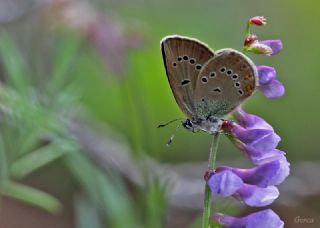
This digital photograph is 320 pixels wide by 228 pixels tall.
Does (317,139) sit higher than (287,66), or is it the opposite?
(287,66)

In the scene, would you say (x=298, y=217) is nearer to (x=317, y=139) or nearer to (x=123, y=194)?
(x=123, y=194)

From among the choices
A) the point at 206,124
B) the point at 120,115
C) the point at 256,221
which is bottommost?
the point at 120,115

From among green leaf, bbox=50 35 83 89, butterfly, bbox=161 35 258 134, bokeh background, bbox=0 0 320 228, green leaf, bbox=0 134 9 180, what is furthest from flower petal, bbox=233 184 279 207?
green leaf, bbox=50 35 83 89

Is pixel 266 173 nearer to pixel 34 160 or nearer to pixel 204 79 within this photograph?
pixel 204 79

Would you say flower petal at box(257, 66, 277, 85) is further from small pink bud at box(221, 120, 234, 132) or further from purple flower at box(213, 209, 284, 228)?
purple flower at box(213, 209, 284, 228)

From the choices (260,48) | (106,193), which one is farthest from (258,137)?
(106,193)

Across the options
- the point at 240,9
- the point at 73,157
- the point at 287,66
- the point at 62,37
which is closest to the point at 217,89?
the point at 73,157
